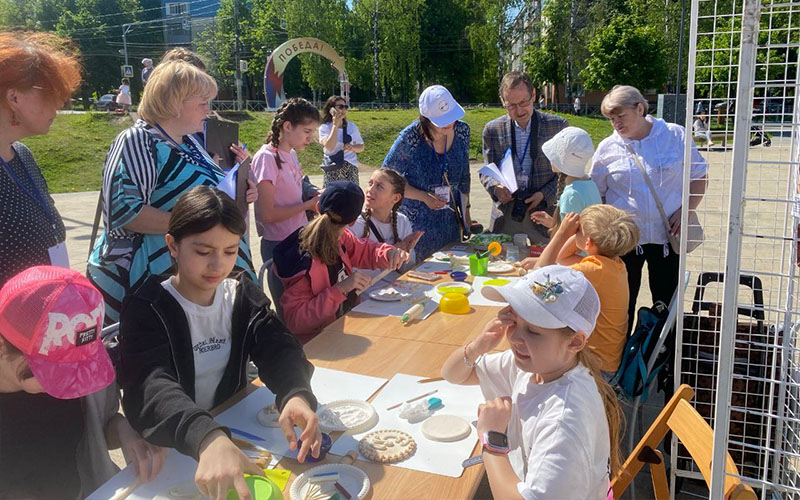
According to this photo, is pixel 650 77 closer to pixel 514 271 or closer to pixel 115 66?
pixel 514 271

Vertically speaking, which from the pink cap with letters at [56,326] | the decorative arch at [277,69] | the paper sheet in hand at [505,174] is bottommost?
the pink cap with letters at [56,326]

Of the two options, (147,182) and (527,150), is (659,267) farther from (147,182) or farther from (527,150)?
(147,182)

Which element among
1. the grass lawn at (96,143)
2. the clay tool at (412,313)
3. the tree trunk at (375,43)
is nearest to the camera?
the clay tool at (412,313)

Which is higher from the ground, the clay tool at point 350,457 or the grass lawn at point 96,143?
the grass lawn at point 96,143

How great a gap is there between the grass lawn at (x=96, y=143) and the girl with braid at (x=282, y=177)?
847cm

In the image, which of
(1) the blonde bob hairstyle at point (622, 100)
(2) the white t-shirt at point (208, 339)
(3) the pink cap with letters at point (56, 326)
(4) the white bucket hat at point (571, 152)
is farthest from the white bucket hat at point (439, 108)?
(3) the pink cap with letters at point (56, 326)

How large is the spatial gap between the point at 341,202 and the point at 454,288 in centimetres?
75

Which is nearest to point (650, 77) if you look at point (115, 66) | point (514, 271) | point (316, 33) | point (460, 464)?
point (316, 33)

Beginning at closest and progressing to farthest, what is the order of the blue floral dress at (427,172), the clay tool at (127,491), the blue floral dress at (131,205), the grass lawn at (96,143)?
the clay tool at (127,491), the blue floral dress at (131,205), the blue floral dress at (427,172), the grass lawn at (96,143)

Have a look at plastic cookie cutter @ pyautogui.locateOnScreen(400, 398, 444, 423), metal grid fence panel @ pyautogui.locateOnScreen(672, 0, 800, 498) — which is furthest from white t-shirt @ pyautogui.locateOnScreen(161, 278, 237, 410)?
metal grid fence panel @ pyautogui.locateOnScreen(672, 0, 800, 498)

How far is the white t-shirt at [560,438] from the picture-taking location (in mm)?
1215

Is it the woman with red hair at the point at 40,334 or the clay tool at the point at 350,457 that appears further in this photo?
the clay tool at the point at 350,457

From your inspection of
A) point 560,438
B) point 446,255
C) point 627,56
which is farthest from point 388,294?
point 627,56

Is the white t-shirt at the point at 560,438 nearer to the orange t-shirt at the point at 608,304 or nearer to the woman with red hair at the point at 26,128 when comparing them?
the orange t-shirt at the point at 608,304
